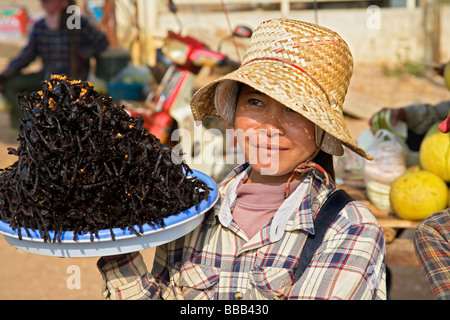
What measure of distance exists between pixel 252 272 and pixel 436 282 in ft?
2.37

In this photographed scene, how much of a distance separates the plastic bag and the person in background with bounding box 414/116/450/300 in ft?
3.54

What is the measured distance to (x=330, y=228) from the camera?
5.34ft

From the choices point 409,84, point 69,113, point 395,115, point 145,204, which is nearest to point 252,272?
point 145,204

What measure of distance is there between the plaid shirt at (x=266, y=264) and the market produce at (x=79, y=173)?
0.28 metres

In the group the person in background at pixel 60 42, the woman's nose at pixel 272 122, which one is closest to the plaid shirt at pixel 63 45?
the person in background at pixel 60 42

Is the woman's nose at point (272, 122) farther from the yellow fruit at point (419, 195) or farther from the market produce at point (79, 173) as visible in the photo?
the yellow fruit at point (419, 195)

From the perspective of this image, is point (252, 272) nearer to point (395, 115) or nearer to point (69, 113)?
point (69, 113)

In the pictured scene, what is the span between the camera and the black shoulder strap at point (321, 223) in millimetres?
1579

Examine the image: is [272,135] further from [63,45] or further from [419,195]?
[63,45]

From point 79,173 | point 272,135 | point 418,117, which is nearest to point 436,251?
point 272,135

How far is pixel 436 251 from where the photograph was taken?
1.85 meters

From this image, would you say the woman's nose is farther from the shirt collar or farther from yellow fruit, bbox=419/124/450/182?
yellow fruit, bbox=419/124/450/182

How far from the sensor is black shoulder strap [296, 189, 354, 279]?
158cm

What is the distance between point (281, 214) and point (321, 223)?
0.47 ft
